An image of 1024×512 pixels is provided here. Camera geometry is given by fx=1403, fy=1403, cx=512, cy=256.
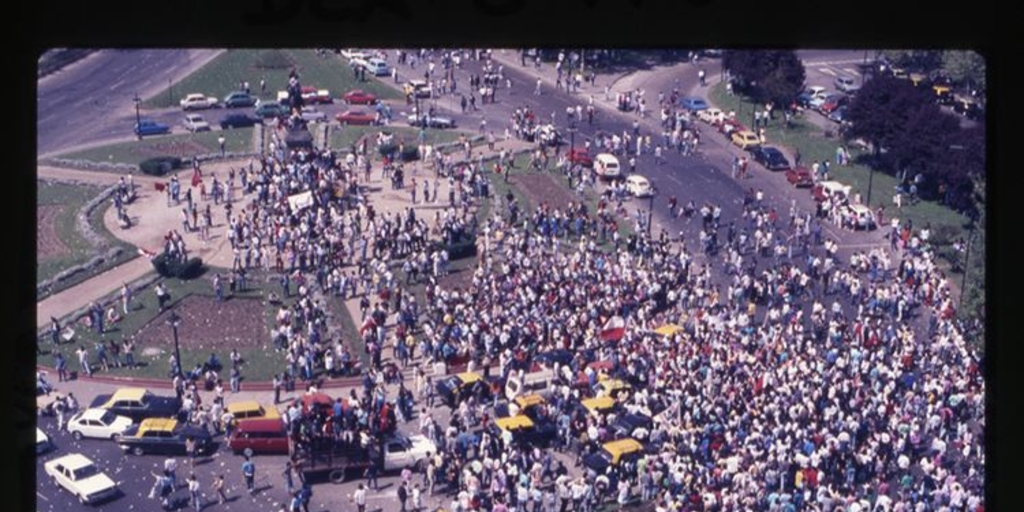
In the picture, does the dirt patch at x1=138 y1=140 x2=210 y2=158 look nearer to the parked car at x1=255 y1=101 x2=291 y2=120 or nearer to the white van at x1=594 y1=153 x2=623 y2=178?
the parked car at x1=255 y1=101 x2=291 y2=120

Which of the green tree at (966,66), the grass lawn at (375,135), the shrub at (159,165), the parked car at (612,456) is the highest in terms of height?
the green tree at (966,66)

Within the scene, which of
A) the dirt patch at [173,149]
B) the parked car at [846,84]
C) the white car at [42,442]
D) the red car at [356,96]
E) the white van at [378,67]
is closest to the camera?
the white car at [42,442]

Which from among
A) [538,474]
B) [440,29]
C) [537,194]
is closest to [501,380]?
[538,474]

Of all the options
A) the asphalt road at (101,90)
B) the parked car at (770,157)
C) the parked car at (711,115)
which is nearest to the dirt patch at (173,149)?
the asphalt road at (101,90)

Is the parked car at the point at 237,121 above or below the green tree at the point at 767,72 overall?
below

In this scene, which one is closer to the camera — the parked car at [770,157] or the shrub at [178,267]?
the shrub at [178,267]

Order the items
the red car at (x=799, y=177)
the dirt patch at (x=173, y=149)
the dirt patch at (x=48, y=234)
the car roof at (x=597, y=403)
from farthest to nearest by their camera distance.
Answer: the car roof at (x=597, y=403), the red car at (x=799, y=177), the dirt patch at (x=173, y=149), the dirt patch at (x=48, y=234)

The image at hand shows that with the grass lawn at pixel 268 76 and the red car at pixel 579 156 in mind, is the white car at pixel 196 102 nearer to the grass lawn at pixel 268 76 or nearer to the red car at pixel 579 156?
the grass lawn at pixel 268 76
